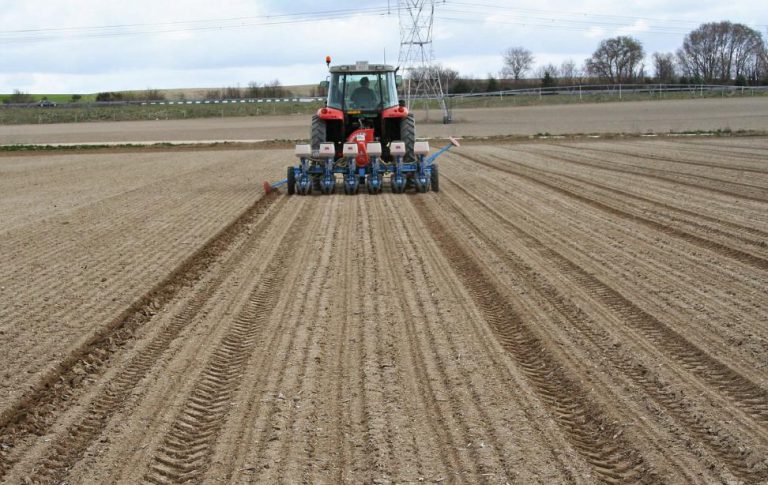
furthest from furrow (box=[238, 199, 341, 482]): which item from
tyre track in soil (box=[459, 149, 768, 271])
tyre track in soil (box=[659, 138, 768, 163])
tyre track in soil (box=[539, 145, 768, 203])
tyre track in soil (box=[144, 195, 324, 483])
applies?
tyre track in soil (box=[659, 138, 768, 163])

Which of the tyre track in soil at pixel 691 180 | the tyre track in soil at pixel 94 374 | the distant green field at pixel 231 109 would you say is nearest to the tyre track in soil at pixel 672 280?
the tyre track in soil at pixel 691 180

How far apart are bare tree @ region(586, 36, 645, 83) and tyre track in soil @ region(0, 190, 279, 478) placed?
3444 inches

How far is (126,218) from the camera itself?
13.2m

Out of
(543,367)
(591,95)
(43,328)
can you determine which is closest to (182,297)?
(43,328)

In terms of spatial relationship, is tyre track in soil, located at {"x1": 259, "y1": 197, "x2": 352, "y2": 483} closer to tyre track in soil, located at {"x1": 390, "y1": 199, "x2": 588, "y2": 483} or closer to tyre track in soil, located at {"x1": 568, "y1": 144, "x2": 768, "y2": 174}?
tyre track in soil, located at {"x1": 390, "y1": 199, "x2": 588, "y2": 483}

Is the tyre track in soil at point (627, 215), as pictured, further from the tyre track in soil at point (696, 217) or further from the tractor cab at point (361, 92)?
the tractor cab at point (361, 92)

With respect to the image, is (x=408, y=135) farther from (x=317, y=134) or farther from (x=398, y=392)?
(x=398, y=392)

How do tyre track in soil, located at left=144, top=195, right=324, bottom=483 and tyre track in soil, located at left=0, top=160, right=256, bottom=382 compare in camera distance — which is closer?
tyre track in soil, located at left=144, top=195, right=324, bottom=483

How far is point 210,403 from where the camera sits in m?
5.20

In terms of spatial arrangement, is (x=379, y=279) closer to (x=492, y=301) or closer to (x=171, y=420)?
(x=492, y=301)

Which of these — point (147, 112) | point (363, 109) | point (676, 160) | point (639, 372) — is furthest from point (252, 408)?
point (147, 112)

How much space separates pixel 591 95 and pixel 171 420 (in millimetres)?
64859

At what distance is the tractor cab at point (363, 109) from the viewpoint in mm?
16359

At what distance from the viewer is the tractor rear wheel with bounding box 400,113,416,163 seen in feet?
53.2
